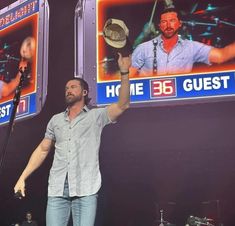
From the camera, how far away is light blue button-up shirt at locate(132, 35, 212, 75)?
4.59m

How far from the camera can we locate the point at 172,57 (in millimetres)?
4691

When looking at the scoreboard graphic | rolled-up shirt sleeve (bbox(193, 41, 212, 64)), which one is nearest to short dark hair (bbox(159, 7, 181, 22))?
rolled-up shirt sleeve (bbox(193, 41, 212, 64))

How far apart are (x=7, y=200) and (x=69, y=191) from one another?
254 inches

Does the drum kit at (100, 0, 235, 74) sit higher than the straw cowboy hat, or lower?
higher

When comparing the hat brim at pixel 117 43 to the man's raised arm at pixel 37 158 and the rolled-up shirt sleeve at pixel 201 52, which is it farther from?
the rolled-up shirt sleeve at pixel 201 52

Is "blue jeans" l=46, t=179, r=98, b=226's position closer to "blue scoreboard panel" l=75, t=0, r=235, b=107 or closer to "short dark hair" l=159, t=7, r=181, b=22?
"blue scoreboard panel" l=75, t=0, r=235, b=107

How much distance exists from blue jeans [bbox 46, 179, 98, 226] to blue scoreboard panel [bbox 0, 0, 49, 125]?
270cm

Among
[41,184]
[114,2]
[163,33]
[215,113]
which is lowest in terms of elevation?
[41,184]

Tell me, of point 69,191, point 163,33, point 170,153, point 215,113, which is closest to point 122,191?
point 170,153

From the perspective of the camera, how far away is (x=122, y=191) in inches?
313

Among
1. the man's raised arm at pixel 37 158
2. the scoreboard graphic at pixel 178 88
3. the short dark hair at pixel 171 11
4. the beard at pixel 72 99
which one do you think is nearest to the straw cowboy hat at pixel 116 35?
the beard at pixel 72 99

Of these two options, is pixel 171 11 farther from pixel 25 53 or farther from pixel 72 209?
pixel 72 209

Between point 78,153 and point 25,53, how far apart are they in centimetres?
315

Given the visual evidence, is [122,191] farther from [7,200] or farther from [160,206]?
[7,200]
